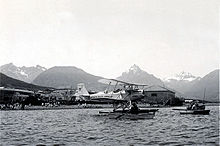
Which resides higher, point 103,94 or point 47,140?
point 103,94

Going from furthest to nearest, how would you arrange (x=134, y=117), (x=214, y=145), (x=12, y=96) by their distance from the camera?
(x=12, y=96) < (x=134, y=117) < (x=214, y=145)

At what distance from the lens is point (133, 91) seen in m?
59.9

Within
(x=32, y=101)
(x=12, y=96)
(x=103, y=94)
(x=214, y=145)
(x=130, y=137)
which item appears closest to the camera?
(x=214, y=145)

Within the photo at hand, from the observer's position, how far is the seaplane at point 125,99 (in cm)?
4738

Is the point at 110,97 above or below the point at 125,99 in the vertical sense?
above

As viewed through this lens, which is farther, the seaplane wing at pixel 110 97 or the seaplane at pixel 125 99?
the seaplane wing at pixel 110 97

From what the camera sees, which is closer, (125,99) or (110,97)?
(125,99)

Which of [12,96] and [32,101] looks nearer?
[32,101]

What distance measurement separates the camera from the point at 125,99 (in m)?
59.7

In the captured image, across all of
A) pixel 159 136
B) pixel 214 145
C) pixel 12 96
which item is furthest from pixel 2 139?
pixel 12 96

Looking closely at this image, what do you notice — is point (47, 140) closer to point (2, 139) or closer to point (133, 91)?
point (2, 139)

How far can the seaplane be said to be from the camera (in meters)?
47.4

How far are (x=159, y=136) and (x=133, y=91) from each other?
32.1 m

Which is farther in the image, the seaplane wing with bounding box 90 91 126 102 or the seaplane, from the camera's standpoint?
the seaplane wing with bounding box 90 91 126 102
